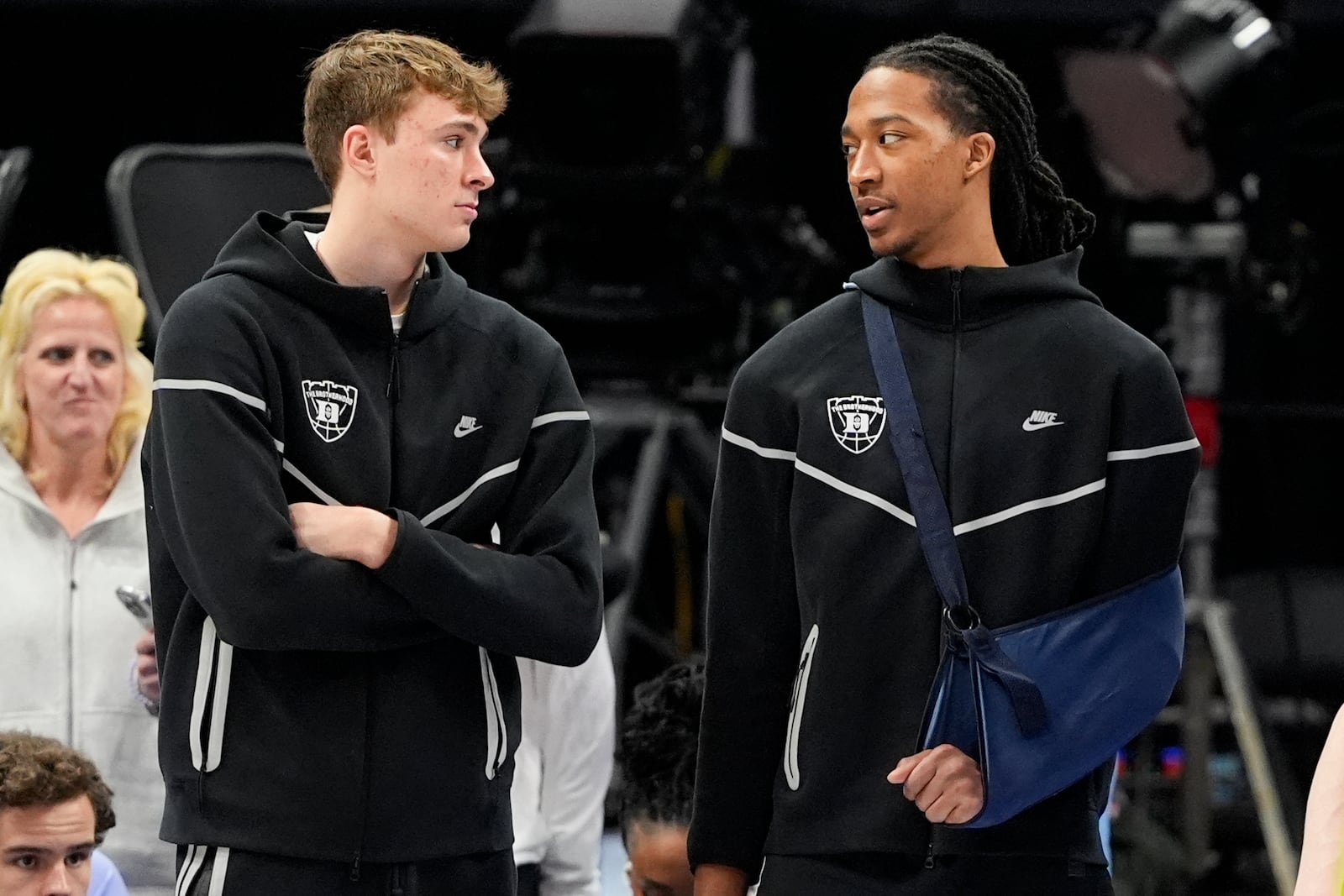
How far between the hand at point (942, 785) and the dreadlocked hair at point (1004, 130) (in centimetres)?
61

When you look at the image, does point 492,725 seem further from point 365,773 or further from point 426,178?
point 426,178

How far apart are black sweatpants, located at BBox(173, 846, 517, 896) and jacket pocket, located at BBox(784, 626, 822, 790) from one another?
0.38 metres

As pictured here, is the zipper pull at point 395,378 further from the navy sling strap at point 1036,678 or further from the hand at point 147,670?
the hand at point 147,670

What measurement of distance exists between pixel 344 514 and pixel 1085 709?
0.81 metres

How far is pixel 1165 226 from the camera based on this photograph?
579 centimetres

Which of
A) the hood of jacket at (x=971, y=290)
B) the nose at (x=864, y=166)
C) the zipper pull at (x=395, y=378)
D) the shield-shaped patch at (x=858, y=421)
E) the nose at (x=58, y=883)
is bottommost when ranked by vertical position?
the nose at (x=58, y=883)

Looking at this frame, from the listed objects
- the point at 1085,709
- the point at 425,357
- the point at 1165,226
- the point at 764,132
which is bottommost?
the point at 1085,709

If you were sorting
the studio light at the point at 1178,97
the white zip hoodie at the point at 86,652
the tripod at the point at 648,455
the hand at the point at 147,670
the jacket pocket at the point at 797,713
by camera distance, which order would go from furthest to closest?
the studio light at the point at 1178,97
the tripod at the point at 648,455
the white zip hoodie at the point at 86,652
the hand at the point at 147,670
the jacket pocket at the point at 797,713

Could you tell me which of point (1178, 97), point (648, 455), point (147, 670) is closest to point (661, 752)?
point (147, 670)

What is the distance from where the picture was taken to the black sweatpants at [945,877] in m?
2.34

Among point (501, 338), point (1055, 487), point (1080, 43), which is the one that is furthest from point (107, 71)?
point (1055, 487)

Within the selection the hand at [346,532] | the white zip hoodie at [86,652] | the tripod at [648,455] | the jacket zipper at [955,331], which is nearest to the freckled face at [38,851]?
the white zip hoodie at [86,652]

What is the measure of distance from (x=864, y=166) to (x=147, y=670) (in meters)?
1.25

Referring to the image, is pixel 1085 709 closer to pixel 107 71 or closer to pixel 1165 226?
pixel 1165 226
